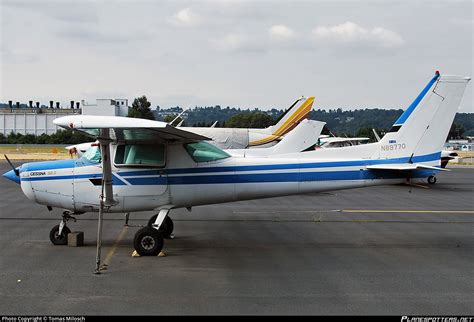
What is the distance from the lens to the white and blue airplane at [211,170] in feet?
33.8

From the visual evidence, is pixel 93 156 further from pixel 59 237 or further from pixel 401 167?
pixel 401 167

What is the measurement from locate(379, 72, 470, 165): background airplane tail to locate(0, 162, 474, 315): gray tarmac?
188 centimetres

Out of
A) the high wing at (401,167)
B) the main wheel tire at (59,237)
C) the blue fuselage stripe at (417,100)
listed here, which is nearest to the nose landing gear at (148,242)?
the main wheel tire at (59,237)

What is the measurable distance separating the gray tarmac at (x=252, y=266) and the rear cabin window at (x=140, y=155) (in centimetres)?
164

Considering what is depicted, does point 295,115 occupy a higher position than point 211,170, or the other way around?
point 295,115

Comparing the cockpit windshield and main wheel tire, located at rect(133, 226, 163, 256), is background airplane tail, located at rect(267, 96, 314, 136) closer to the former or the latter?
the cockpit windshield

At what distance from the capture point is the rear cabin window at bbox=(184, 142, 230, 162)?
10.6 meters

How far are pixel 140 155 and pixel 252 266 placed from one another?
304 cm

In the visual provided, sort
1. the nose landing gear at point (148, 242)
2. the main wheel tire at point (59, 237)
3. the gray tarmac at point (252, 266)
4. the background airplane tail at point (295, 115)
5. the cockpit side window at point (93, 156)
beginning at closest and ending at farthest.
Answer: the gray tarmac at point (252, 266), the nose landing gear at point (148, 242), the cockpit side window at point (93, 156), the main wheel tire at point (59, 237), the background airplane tail at point (295, 115)

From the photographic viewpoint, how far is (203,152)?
1069cm

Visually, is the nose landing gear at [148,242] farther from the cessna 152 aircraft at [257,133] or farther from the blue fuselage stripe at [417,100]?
the cessna 152 aircraft at [257,133]

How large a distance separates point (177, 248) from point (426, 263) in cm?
451

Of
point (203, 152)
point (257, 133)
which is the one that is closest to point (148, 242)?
point (203, 152)

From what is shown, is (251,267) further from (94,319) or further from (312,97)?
(312,97)
